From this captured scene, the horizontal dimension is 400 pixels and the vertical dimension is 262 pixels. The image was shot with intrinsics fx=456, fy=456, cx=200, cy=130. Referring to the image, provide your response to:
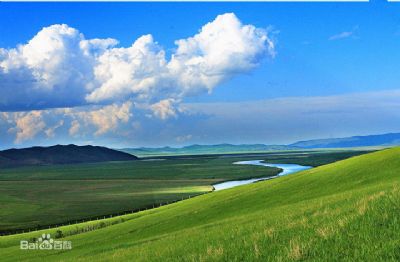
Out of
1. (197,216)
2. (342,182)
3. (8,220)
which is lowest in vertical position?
(8,220)

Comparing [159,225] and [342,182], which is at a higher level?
[342,182]

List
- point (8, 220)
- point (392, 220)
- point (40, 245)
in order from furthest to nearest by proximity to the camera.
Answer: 1. point (8, 220)
2. point (40, 245)
3. point (392, 220)

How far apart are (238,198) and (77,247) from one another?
1929 cm

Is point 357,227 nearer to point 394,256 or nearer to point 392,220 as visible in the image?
point 392,220

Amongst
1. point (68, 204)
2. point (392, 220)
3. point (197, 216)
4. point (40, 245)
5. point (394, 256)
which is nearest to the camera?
point (394, 256)

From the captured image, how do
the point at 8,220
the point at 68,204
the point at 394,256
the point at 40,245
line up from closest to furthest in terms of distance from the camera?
the point at 394,256 < the point at 40,245 < the point at 8,220 < the point at 68,204

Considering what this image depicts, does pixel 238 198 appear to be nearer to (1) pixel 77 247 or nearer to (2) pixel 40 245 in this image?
(1) pixel 77 247

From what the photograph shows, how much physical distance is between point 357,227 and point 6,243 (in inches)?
2461

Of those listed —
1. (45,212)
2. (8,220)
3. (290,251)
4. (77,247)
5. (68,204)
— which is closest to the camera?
(290,251)

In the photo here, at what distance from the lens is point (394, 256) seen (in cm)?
880

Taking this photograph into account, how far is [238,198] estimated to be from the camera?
54500mm

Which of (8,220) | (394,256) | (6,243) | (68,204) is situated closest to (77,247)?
(6,243)

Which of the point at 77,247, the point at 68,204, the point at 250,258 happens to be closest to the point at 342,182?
the point at 77,247

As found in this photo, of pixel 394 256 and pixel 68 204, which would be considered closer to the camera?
pixel 394 256
